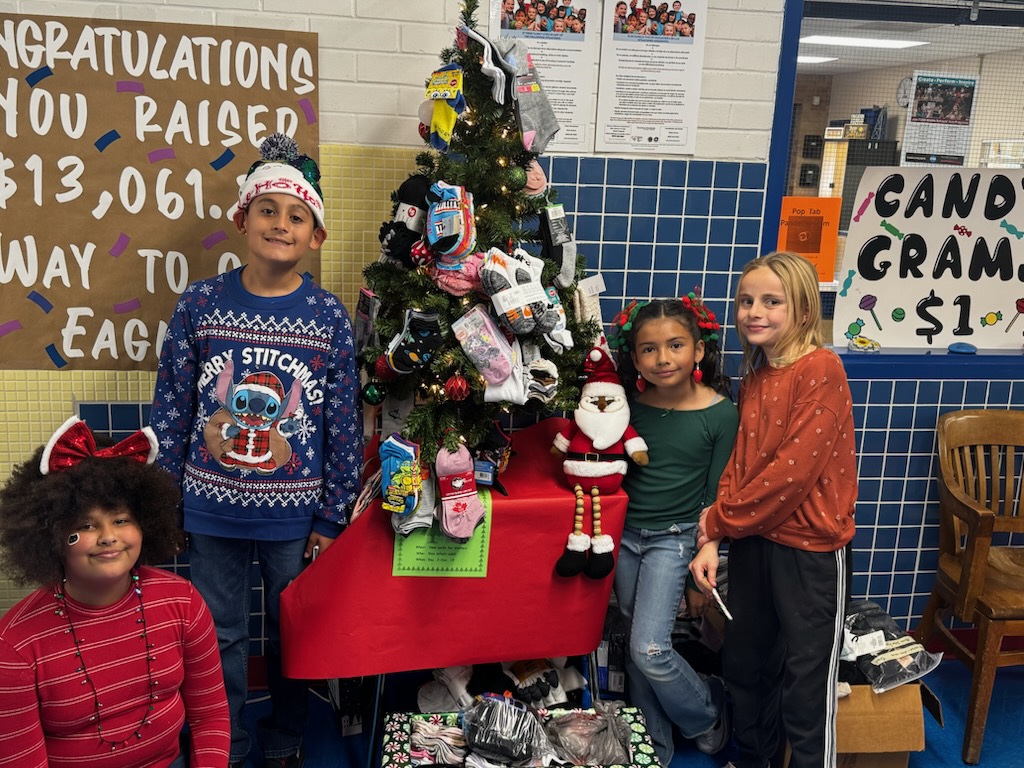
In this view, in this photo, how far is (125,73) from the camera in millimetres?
2262

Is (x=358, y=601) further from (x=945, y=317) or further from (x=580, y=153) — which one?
(x=945, y=317)

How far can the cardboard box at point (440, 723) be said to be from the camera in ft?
6.41

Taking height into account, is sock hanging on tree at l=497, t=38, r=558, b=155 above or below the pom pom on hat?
above

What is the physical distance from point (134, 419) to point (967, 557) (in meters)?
2.51

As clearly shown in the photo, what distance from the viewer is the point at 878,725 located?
88.1 inches

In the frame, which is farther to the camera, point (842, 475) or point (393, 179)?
point (393, 179)

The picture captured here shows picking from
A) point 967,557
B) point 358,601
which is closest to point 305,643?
point 358,601

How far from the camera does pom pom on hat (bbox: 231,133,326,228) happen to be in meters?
1.95

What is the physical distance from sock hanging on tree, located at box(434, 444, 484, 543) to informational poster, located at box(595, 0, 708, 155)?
1.13 m

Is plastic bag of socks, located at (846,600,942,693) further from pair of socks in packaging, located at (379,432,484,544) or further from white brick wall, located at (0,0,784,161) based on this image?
white brick wall, located at (0,0,784,161)

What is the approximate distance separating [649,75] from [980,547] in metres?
1.71

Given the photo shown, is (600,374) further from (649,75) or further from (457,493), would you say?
(649,75)

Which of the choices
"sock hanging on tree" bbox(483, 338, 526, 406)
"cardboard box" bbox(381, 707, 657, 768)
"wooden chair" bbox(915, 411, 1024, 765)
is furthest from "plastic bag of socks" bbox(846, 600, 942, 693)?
"sock hanging on tree" bbox(483, 338, 526, 406)

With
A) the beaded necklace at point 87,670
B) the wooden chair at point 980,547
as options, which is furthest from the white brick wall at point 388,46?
the beaded necklace at point 87,670
